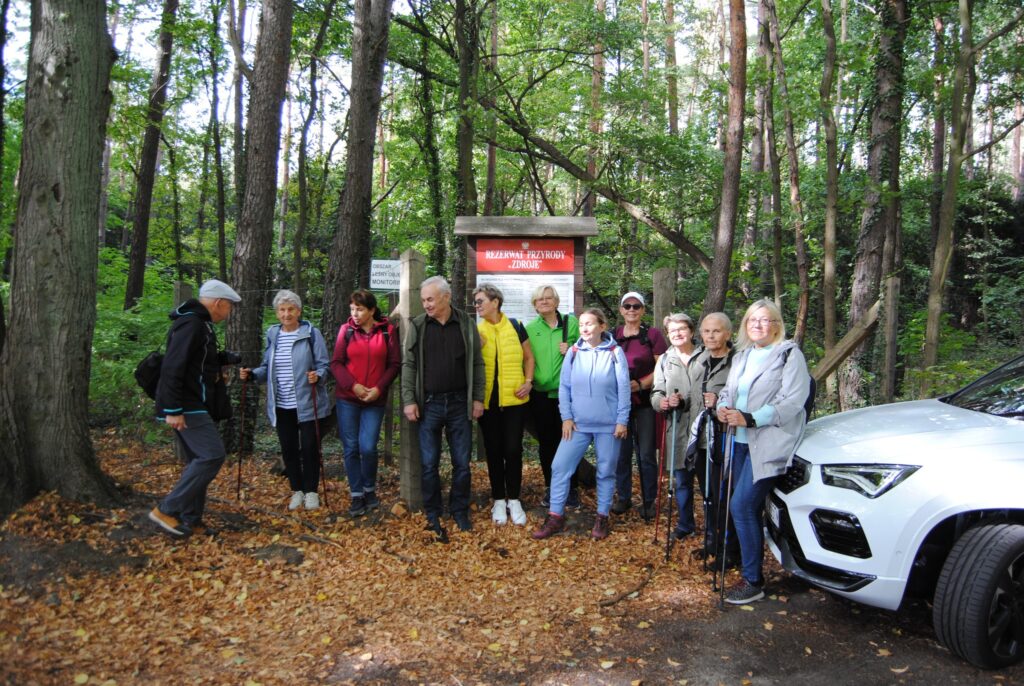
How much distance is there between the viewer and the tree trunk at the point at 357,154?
7996 mm

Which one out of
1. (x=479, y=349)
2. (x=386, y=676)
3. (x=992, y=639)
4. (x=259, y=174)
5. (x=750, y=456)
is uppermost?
(x=259, y=174)

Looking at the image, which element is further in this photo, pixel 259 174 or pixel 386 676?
pixel 259 174

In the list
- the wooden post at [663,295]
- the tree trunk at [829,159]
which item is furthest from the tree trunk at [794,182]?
the wooden post at [663,295]

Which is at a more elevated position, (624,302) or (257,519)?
(624,302)

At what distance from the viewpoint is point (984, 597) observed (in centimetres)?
337

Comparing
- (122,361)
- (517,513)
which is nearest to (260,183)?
(122,361)

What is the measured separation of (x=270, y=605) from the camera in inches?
166

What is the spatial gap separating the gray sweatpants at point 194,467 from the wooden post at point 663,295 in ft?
13.0

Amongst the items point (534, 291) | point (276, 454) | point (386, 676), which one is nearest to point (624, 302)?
point (534, 291)

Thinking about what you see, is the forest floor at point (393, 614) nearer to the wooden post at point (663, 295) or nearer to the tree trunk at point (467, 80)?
the wooden post at point (663, 295)

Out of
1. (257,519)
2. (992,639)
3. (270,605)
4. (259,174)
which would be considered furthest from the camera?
(259,174)

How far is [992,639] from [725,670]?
133cm

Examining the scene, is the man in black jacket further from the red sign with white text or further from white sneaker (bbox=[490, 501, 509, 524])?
the red sign with white text

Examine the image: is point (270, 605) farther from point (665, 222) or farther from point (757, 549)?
point (665, 222)
